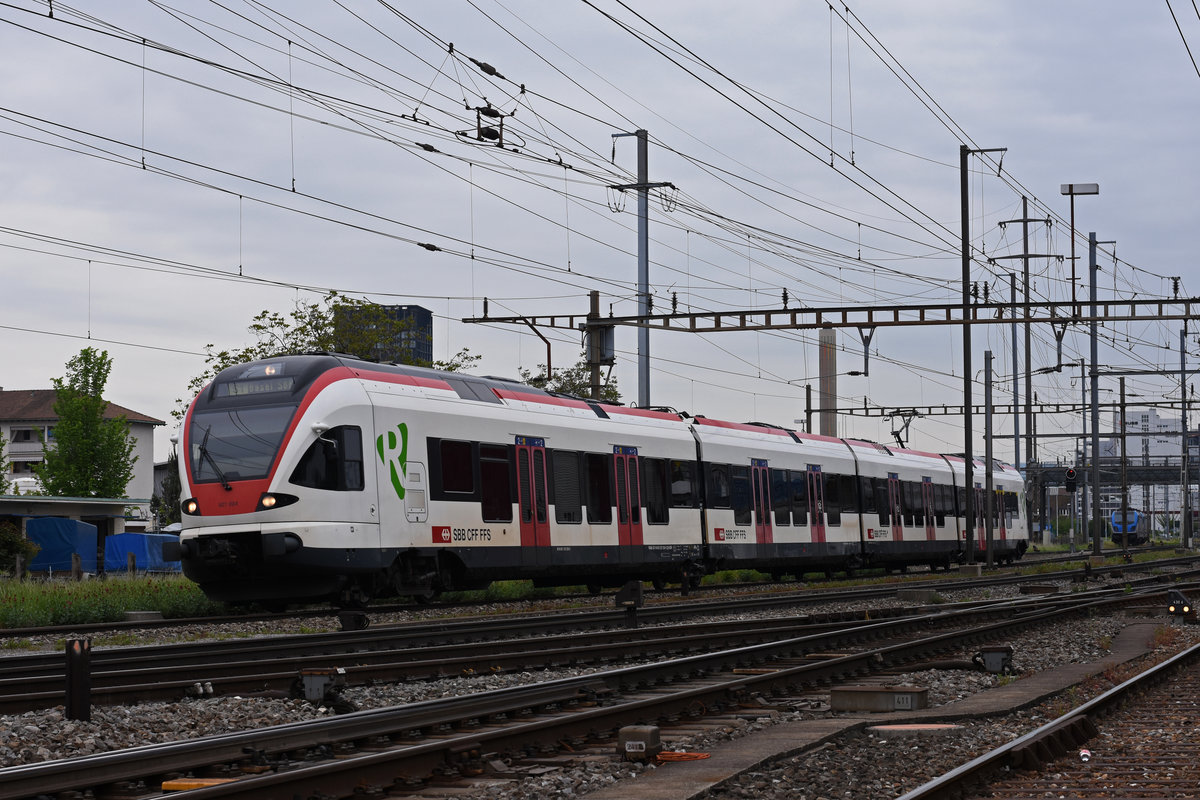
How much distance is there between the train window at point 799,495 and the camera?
33.2 meters

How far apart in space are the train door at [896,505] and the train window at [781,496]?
701cm

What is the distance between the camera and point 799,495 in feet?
110

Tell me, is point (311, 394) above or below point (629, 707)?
above

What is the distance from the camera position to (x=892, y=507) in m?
39.1

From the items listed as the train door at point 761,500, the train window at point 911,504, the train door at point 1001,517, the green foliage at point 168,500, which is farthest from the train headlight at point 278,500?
the green foliage at point 168,500

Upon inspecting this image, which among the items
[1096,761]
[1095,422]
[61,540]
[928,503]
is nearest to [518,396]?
[1096,761]

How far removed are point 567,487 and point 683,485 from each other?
4581 mm

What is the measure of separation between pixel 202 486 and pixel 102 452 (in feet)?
165

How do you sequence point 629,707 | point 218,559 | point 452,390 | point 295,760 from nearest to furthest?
1. point 295,760
2. point 629,707
3. point 218,559
4. point 452,390

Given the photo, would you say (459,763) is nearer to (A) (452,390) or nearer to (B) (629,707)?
(B) (629,707)

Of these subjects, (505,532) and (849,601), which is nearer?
(505,532)

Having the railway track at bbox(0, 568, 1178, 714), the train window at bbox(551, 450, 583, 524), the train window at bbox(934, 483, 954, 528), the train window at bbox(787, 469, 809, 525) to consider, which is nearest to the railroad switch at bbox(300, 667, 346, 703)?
the railway track at bbox(0, 568, 1178, 714)

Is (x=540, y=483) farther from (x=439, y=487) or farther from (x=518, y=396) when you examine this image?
(x=439, y=487)

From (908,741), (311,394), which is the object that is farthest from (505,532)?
(908,741)
